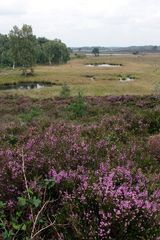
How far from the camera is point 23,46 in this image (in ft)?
338

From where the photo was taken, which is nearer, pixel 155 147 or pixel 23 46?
pixel 155 147

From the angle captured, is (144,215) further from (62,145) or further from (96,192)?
(62,145)

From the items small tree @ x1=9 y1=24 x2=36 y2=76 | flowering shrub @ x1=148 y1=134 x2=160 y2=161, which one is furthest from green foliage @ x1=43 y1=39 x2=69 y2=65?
flowering shrub @ x1=148 y1=134 x2=160 y2=161

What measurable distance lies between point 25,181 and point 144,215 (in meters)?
1.18

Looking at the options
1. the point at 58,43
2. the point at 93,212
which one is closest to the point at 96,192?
the point at 93,212

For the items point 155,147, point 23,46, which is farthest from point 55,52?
point 155,147

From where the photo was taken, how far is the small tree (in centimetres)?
10175

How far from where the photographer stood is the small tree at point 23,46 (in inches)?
4006

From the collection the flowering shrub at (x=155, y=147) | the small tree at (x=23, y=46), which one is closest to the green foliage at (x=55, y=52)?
the small tree at (x=23, y=46)

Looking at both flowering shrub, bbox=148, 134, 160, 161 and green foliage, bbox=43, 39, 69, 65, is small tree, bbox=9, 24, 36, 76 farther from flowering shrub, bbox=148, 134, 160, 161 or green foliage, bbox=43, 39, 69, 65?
flowering shrub, bbox=148, 134, 160, 161

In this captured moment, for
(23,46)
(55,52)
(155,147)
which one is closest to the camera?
(155,147)

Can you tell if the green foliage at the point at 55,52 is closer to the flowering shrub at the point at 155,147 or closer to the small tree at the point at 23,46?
the small tree at the point at 23,46

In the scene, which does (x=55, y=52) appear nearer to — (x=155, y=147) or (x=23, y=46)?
(x=23, y=46)

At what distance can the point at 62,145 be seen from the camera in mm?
5406
